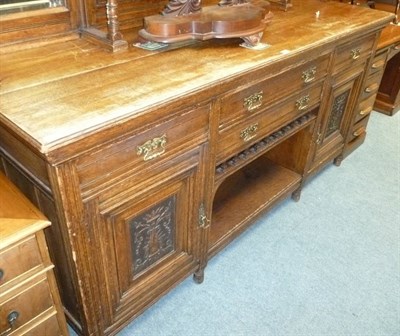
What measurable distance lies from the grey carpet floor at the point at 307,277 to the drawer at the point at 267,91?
732 mm

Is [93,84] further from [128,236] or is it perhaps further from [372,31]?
[372,31]

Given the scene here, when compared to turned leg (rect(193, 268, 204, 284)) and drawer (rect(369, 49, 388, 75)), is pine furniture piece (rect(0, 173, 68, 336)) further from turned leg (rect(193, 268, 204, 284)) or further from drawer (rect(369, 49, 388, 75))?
drawer (rect(369, 49, 388, 75))

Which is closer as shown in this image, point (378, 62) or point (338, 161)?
point (378, 62)

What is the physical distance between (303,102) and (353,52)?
43cm

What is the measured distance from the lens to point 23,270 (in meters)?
0.95

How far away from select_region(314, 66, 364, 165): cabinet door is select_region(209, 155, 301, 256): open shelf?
0.79 ft

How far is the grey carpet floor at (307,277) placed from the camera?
1479 millimetres

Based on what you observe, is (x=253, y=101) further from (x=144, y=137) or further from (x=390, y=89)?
(x=390, y=89)

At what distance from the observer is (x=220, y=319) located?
4.88 ft

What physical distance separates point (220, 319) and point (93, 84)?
3.32 ft

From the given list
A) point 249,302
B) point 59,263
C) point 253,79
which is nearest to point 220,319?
point 249,302

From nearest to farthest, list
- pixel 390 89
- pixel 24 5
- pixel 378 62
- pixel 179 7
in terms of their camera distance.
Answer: pixel 24 5
pixel 179 7
pixel 378 62
pixel 390 89

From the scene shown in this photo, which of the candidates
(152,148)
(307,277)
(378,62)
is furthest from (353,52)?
(152,148)

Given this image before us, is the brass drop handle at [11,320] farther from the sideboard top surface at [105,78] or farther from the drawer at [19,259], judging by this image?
the sideboard top surface at [105,78]
